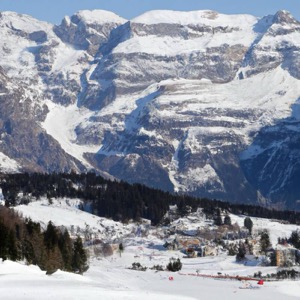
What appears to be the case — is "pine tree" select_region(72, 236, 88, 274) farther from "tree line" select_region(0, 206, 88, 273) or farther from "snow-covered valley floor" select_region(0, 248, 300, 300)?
"snow-covered valley floor" select_region(0, 248, 300, 300)

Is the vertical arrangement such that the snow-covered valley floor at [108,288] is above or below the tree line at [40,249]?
below

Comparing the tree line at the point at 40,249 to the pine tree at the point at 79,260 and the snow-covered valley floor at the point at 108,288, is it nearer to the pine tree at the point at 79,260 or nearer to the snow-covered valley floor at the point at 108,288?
the pine tree at the point at 79,260

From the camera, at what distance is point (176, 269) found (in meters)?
192

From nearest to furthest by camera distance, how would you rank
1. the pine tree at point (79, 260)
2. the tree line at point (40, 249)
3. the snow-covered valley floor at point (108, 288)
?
the snow-covered valley floor at point (108, 288)
the tree line at point (40, 249)
the pine tree at point (79, 260)

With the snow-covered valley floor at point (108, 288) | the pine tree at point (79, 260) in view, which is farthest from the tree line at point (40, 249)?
the snow-covered valley floor at point (108, 288)

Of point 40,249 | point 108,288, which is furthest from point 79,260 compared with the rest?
point 108,288

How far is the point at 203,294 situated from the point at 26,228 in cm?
5516

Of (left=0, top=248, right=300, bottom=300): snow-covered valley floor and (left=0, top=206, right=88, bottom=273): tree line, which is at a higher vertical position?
(left=0, top=206, right=88, bottom=273): tree line

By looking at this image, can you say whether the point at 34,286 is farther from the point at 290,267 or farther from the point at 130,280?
the point at 290,267

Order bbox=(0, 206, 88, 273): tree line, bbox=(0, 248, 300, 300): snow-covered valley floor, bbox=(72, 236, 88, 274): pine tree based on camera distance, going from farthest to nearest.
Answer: bbox=(72, 236, 88, 274): pine tree, bbox=(0, 206, 88, 273): tree line, bbox=(0, 248, 300, 300): snow-covered valley floor

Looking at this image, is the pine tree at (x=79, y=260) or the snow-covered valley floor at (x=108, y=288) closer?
the snow-covered valley floor at (x=108, y=288)

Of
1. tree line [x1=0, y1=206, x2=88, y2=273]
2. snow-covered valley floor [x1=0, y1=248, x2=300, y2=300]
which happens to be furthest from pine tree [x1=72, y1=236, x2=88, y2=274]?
snow-covered valley floor [x1=0, y1=248, x2=300, y2=300]

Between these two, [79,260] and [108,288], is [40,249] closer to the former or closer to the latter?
[79,260]

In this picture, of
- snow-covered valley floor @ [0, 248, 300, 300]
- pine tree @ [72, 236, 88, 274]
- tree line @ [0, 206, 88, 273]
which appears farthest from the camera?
Result: pine tree @ [72, 236, 88, 274]
